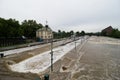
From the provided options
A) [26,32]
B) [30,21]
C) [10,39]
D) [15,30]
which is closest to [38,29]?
[30,21]

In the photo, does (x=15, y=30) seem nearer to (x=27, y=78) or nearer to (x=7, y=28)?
(x=7, y=28)

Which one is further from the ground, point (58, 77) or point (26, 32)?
point (26, 32)

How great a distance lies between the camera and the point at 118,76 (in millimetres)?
14930

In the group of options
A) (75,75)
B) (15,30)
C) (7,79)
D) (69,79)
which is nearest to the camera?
(7,79)

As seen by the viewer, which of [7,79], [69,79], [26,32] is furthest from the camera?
[26,32]

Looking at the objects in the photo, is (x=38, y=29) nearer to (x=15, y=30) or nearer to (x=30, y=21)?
(x=30, y=21)

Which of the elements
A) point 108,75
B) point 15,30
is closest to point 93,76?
point 108,75

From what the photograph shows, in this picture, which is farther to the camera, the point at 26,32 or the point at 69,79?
the point at 26,32

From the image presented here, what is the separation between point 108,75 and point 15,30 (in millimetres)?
38978

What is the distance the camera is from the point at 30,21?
255ft

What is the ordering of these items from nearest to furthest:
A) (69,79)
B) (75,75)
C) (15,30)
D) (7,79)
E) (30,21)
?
(7,79) → (69,79) → (75,75) → (15,30) → (30,21)

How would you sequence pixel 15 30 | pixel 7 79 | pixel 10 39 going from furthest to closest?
1. pixel 15 30
2. pixel 10 39
3. pixel 7 79

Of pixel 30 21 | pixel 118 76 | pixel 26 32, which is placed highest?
pixel 30 21

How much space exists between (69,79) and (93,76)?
2.56 meters
